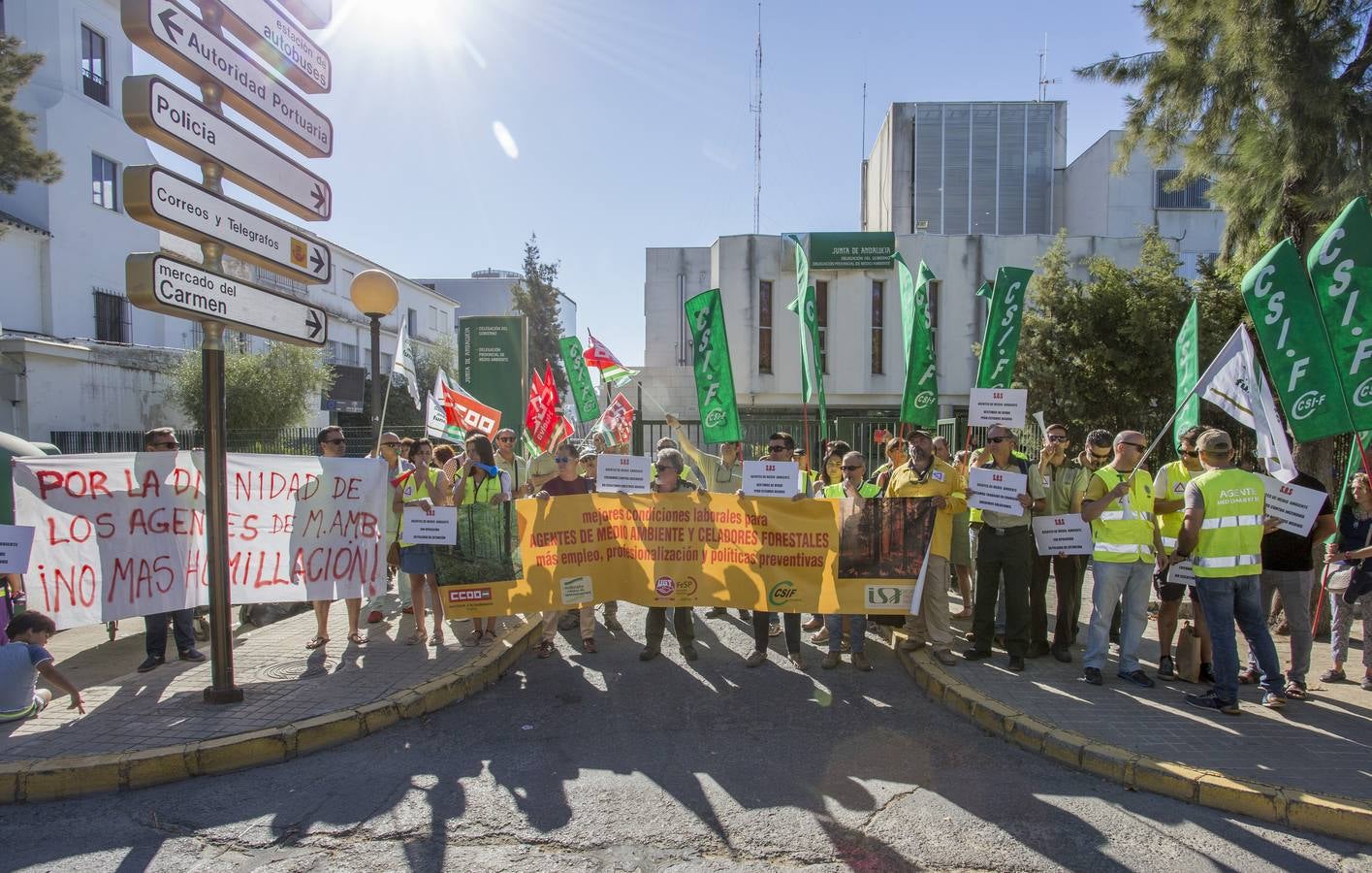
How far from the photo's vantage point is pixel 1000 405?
7.44 m

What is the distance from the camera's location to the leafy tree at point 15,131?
12391 mm

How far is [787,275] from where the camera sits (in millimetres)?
25219

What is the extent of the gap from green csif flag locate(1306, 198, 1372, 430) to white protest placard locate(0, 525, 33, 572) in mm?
9077

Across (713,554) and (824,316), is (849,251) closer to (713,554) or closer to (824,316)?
(824,316)

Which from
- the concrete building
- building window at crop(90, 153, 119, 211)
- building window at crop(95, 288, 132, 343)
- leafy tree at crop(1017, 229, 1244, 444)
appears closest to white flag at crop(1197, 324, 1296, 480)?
leafy tree at crop(1017, 229, 1244, 444)

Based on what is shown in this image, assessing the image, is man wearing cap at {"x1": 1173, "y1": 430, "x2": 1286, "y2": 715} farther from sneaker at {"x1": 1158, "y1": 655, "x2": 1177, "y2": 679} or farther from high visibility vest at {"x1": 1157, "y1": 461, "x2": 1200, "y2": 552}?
high visibility vest at {"x1": 1157, "y1": 461, "x2": 1200, "y2": 552}

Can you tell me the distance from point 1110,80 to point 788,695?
8104mm

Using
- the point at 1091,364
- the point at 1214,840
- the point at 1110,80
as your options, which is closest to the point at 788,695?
the point at 1214,840

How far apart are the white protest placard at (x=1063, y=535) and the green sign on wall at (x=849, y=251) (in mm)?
19030

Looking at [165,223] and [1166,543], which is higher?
[165,223]

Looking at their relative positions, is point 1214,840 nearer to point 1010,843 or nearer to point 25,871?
point 1010,843

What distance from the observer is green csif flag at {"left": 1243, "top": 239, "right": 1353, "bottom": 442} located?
18.6 feet

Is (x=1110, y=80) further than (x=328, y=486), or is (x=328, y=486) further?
(x=1110, y=80)

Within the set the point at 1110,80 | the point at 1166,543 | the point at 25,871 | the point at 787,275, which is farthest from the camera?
the point at 787,275
